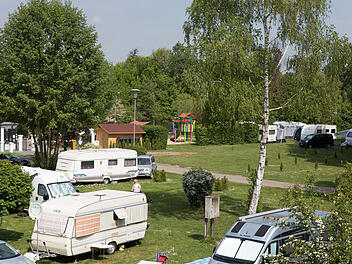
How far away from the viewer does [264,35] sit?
63.0 feet

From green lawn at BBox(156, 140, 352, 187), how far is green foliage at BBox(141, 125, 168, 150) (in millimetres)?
1884

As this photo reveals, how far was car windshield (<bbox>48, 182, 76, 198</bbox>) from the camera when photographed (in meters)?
21.5

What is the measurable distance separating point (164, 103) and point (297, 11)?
73.2 m

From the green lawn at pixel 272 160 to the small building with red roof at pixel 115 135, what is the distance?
5.39 metres

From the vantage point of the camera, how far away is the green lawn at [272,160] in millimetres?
36781

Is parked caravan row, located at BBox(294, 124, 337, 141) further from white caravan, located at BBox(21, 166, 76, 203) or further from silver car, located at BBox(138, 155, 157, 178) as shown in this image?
white caravan, located at BBox(21, 166, 76, 203)

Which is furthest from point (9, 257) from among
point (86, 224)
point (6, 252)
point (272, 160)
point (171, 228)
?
point (272, 160)

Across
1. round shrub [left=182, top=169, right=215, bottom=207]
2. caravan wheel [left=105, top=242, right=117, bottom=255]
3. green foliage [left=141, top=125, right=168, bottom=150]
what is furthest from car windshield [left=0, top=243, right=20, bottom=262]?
green foliage [left=141, top=125, right=168, bottom=150]

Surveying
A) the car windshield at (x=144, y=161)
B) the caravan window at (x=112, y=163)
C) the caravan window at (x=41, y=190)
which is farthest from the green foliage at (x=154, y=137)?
the caravan window at (x=41, y=190)

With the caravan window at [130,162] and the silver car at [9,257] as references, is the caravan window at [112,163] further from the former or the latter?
the silver car at [9,257]

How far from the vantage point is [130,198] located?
16.2 meters

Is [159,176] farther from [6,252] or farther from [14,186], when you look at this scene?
[6,252]

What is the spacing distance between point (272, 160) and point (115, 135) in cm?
1949

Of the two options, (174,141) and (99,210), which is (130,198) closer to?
(99,210)
